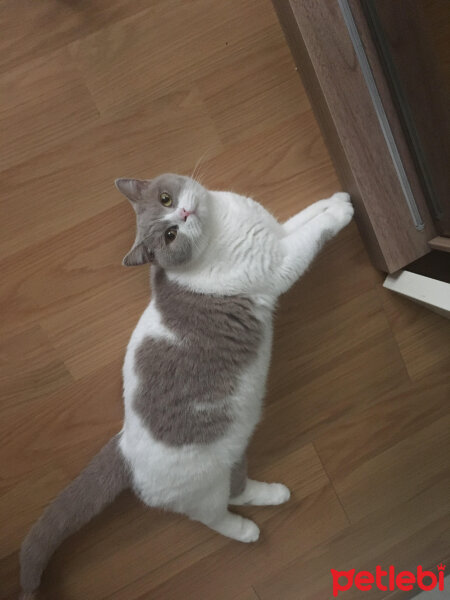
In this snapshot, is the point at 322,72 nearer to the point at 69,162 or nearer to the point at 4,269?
the point at 69,162

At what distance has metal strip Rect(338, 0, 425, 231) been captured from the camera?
0.98 metres

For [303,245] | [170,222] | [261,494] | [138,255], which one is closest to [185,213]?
[170,222]

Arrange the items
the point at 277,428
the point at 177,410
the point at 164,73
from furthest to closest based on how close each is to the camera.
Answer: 1. the point at 277,428
2. the point at 164,73
3. the point at 177,410

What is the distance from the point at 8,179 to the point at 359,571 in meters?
1.61

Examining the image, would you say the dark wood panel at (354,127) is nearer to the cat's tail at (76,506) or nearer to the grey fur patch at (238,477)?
the grey fur patch at (238,477)

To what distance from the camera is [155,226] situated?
3.24 feet

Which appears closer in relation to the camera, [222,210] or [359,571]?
[222,210]

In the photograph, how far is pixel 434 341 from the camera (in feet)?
4.32

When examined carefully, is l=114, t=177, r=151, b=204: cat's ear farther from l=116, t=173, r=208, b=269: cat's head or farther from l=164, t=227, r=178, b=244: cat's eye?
l=164, t=227, r=178, b=244: cat's eye

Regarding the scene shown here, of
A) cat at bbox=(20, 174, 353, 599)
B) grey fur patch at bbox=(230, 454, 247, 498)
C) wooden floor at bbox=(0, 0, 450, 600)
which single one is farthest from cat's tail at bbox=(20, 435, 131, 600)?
grey fur patch at bbox=(230, 454, 247, 498)

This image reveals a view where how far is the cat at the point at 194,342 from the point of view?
1.01m

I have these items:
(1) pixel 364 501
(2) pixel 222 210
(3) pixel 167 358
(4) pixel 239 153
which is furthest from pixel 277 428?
(4) pixel 239 153

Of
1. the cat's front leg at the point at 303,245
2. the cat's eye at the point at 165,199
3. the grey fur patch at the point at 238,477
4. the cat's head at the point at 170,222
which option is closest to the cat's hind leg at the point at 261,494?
the grey fur patch at the point at 238,477

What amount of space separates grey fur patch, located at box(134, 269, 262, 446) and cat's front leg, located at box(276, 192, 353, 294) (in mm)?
113
